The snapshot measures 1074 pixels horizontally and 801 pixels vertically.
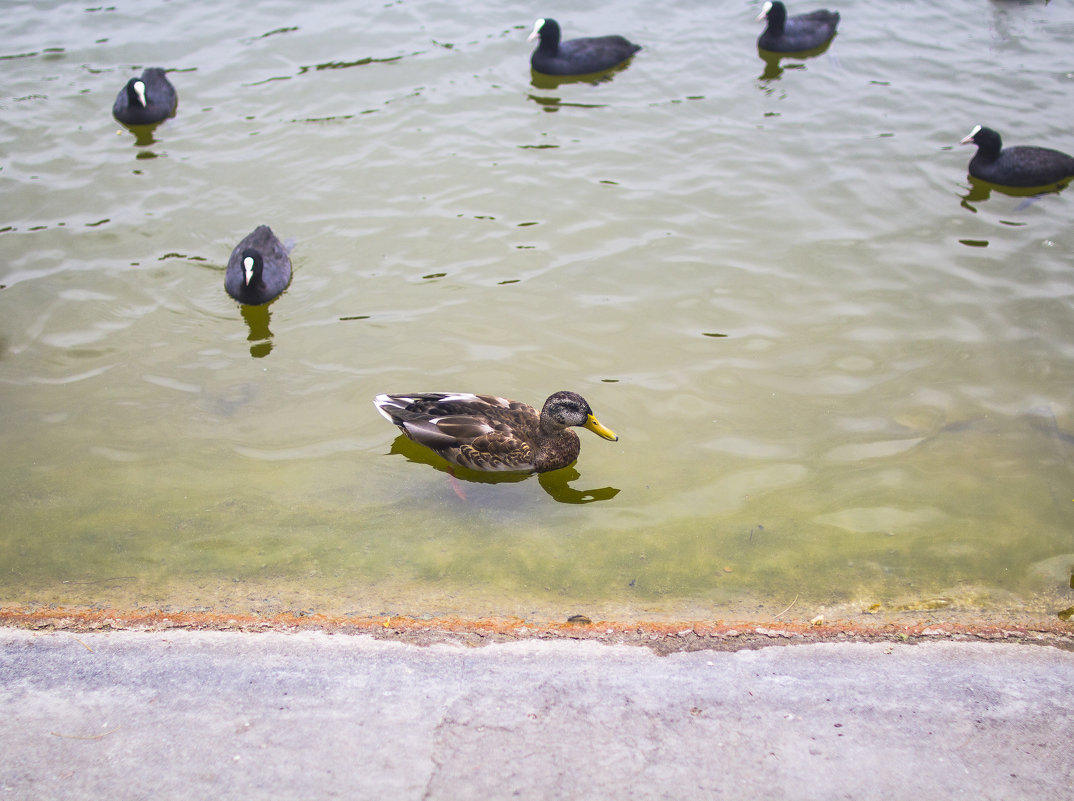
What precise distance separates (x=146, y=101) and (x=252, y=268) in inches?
173

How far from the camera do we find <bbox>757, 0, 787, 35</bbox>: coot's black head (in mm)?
12414

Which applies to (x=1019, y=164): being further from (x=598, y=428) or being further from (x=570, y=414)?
(x=570, y=414)

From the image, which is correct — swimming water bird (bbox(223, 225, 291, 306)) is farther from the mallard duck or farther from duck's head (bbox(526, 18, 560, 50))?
duck's head (bbox(526, 18, 560, 50))

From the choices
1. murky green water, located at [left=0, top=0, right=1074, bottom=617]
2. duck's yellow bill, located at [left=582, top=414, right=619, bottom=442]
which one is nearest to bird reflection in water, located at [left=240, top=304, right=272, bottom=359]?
murky green water, located at [left=0, top=0, right=1074, bottom=617]

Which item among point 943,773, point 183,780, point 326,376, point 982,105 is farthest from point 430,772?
point 982,105

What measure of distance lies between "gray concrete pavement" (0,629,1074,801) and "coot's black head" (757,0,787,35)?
1046 cm

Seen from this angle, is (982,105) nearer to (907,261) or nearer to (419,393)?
(907,261)

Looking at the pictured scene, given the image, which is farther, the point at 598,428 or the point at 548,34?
the point at 548,34

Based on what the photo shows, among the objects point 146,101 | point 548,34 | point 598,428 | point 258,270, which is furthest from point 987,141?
point 146,101

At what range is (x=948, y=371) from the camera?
730 cm

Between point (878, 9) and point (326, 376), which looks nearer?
point (326, 376)

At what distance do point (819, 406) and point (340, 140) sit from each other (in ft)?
22.3

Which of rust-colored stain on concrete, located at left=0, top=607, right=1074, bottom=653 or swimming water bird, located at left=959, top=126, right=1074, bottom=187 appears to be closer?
rust-colored stain on concrete, located at left=0, top=607, right=1074, bottom=653

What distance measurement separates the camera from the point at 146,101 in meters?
10.9
